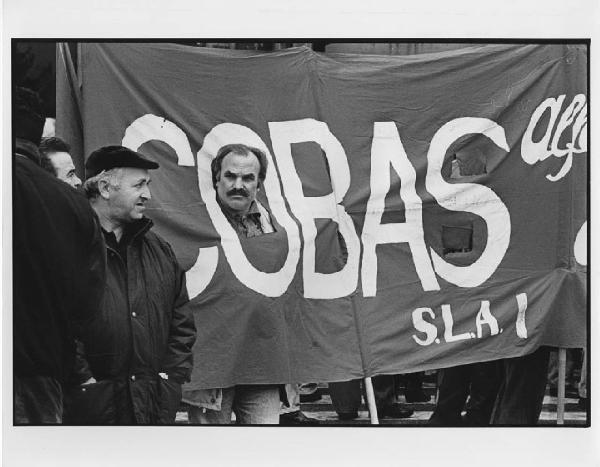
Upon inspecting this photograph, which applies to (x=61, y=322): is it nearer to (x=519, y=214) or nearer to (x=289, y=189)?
(x=289, y=189)

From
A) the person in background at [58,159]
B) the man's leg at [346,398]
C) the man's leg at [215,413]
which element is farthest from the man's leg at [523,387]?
the person in background at [58,159]

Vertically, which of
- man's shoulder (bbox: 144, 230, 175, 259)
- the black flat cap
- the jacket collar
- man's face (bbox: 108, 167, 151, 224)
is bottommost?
man's shoulder (bbox: 144, 230, 175, 259)

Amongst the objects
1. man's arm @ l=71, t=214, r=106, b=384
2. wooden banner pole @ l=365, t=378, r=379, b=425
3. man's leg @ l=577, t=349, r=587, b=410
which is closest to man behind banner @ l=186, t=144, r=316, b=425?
wooden banner pole @ l=365, t=378, r=379, b=425

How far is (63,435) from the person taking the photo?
7.82 m

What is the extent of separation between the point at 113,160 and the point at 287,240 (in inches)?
42.2

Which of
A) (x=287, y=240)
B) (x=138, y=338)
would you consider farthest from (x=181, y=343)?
(x=287, y=240)

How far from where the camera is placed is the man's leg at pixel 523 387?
7.92 m

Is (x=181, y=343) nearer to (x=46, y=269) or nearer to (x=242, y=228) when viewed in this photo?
(x=242, y=228)

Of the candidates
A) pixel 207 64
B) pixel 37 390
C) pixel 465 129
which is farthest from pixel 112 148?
pixel 465 129

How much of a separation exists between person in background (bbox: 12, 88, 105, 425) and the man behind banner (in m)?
0.75

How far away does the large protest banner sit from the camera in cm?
777

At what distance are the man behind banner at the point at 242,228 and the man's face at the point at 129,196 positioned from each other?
0.40 meters

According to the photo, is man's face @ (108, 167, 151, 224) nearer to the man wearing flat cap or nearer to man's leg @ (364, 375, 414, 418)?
the man wearing flat cap

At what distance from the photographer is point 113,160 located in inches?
307
